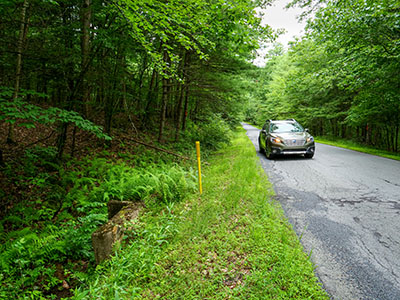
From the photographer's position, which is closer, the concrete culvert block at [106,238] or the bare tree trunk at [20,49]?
the concrete culvert block at [106,238]

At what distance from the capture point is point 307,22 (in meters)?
10.9

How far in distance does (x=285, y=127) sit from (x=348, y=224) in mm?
6610

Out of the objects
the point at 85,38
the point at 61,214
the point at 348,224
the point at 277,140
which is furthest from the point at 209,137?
the point at 348,224

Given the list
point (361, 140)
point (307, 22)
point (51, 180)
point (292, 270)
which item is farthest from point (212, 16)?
point (361, 140)

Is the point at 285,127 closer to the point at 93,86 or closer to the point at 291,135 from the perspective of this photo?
the point at 291,135

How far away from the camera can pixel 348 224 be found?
361 cm

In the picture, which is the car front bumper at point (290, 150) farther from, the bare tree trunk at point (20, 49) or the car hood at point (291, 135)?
the bare tree trunk at point (20, 49)

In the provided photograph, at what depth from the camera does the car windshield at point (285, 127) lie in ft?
30.8

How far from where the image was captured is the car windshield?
9.40 m

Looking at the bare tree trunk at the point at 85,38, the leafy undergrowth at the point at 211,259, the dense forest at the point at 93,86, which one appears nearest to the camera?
the leafy undergrowth at the point at 211,259

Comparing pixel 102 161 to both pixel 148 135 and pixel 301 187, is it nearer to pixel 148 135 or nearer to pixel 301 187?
pixel 148 135

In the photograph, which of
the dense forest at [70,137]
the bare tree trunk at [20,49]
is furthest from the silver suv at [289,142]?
the bare tree trunk at [20,49]

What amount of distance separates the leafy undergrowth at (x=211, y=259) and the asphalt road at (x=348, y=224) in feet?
0.99

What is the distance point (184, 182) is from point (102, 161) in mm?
3427
